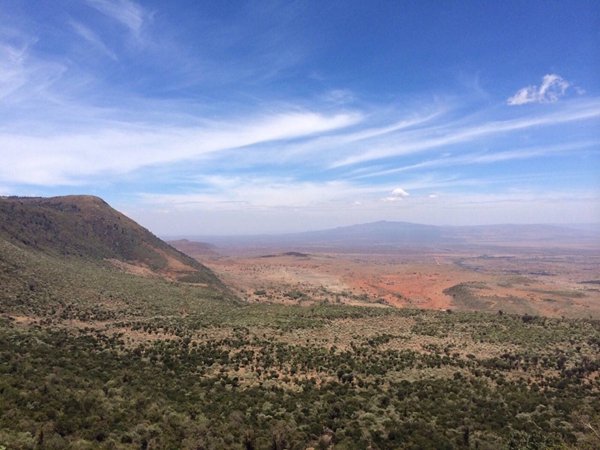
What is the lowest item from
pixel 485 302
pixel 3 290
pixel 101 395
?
pixel 485 302

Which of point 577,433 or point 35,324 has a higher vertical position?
point 35,324

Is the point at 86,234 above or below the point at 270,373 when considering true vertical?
above

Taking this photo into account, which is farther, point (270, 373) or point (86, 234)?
point (86, 234)

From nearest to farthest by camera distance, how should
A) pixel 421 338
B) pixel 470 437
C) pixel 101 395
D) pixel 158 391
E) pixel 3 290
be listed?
pixel 470 437, pixel 101 395, pixel 158 391, pixel 421 338, pixel 3 290

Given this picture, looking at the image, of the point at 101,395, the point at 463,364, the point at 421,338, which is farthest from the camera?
the point at 421,338

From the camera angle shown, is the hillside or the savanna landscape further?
the hillside

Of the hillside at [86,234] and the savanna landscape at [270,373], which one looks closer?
the savanna landscape at [270,373]

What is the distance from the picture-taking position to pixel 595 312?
4878 centimetres

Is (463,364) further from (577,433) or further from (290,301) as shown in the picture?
(290,301)

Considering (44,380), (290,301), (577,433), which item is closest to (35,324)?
(44,380)

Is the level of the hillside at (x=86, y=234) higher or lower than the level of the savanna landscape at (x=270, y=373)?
higher

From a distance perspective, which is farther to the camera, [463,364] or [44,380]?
[463,364]

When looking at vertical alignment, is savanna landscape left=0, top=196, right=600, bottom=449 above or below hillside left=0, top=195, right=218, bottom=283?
below

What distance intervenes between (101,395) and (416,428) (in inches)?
501
